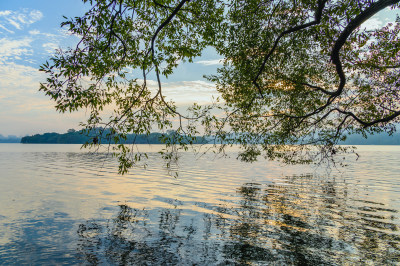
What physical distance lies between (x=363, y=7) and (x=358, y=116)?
8.60 m

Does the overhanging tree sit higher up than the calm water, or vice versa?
the overhanging tree

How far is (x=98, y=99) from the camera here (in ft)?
Answer: 42.1

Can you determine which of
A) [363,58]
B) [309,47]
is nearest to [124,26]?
[309,47]

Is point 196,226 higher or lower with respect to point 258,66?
lower

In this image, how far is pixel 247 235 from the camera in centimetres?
1498

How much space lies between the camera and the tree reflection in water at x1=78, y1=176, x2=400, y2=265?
1210 centimetres

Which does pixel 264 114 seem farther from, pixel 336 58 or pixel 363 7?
pixel 363 7

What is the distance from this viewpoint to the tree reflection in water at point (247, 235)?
12.1m

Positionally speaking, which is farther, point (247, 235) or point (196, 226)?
point (196, 226)

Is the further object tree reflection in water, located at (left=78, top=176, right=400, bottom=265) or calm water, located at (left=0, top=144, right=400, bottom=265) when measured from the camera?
calm water, located at (left=0, top=144, right=400, bottom=265)

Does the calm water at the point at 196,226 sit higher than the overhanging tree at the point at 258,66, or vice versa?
the overhanging tree at the point at 258,66

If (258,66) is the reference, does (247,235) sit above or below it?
below

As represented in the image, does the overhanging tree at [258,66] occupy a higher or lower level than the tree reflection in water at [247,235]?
higher

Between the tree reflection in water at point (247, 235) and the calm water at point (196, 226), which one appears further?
the calm water at point (196, 226)
